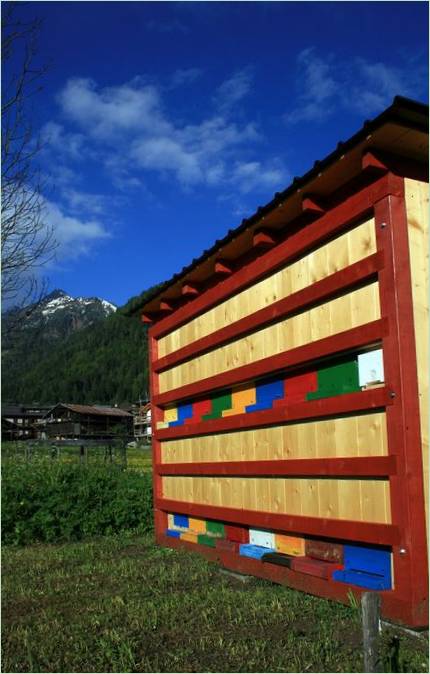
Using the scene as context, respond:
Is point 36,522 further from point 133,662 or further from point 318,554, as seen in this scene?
point 133,662

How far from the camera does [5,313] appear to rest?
7.29m

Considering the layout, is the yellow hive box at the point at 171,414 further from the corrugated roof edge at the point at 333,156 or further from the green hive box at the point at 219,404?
the corrugated roof edge at the point at 333,156

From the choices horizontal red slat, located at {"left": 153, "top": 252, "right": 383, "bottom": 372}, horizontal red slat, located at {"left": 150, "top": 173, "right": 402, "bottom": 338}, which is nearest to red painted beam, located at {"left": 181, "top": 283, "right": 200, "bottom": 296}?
horizontal red slat, located at {"left": 150, "top": 173, "right": 402, "bottom": 338}

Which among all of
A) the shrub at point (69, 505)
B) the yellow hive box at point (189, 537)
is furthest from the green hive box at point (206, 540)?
the shrub at point (69, 505)

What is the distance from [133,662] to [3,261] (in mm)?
4735

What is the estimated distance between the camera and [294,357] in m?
5.46

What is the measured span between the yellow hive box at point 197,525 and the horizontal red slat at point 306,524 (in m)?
0.11

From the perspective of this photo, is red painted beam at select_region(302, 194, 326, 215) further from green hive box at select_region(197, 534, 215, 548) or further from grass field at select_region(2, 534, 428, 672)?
green hive box at select_region(197, 534, 215, 548)

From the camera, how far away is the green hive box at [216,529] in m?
6.95

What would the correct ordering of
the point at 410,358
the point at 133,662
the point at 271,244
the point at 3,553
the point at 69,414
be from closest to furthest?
1. the point at 133,662
2. the point at 410,358
3. the point at 271,244
4. the point at 3,553
5. the point at 69,414

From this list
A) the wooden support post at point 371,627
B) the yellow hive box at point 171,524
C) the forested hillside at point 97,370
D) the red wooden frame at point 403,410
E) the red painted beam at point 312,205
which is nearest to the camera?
the wooden support post at point 371,627

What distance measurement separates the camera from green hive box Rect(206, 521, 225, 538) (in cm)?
695

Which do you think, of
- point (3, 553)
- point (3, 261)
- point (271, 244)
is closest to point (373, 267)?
point (271, 244)

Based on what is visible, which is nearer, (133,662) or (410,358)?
(133,662)
